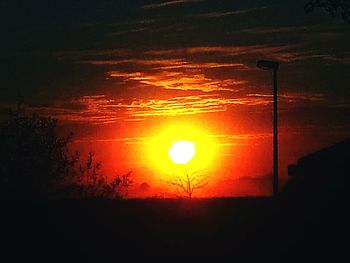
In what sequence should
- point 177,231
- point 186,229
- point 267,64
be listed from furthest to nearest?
point 267,64, point 186,229, point 177,231

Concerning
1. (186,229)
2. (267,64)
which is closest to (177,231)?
(186,229)

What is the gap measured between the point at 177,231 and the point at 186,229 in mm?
238

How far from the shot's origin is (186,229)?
62.6 feet

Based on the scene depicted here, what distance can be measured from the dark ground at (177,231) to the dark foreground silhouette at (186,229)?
22 mm

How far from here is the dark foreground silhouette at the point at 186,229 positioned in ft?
59.3

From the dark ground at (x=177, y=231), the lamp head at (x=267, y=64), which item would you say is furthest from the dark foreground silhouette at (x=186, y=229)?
the lamp head at (x=267, y=64)

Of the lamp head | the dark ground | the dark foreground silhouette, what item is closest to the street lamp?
the lamp head

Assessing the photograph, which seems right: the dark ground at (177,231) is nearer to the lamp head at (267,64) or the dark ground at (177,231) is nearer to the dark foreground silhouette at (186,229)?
the dark foreground silhouette at (186,229)

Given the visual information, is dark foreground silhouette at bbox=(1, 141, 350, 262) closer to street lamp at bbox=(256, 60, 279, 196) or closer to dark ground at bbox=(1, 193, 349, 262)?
dark ground at bbox=(1, 193, 349, 262)

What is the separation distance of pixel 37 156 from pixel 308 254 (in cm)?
2649

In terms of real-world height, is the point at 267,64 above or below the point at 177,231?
above

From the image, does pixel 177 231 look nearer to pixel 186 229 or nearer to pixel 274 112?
pixel 186 229

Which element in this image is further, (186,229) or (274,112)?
(274,112)

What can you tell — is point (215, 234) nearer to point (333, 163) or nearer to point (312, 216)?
point (312, 216)
